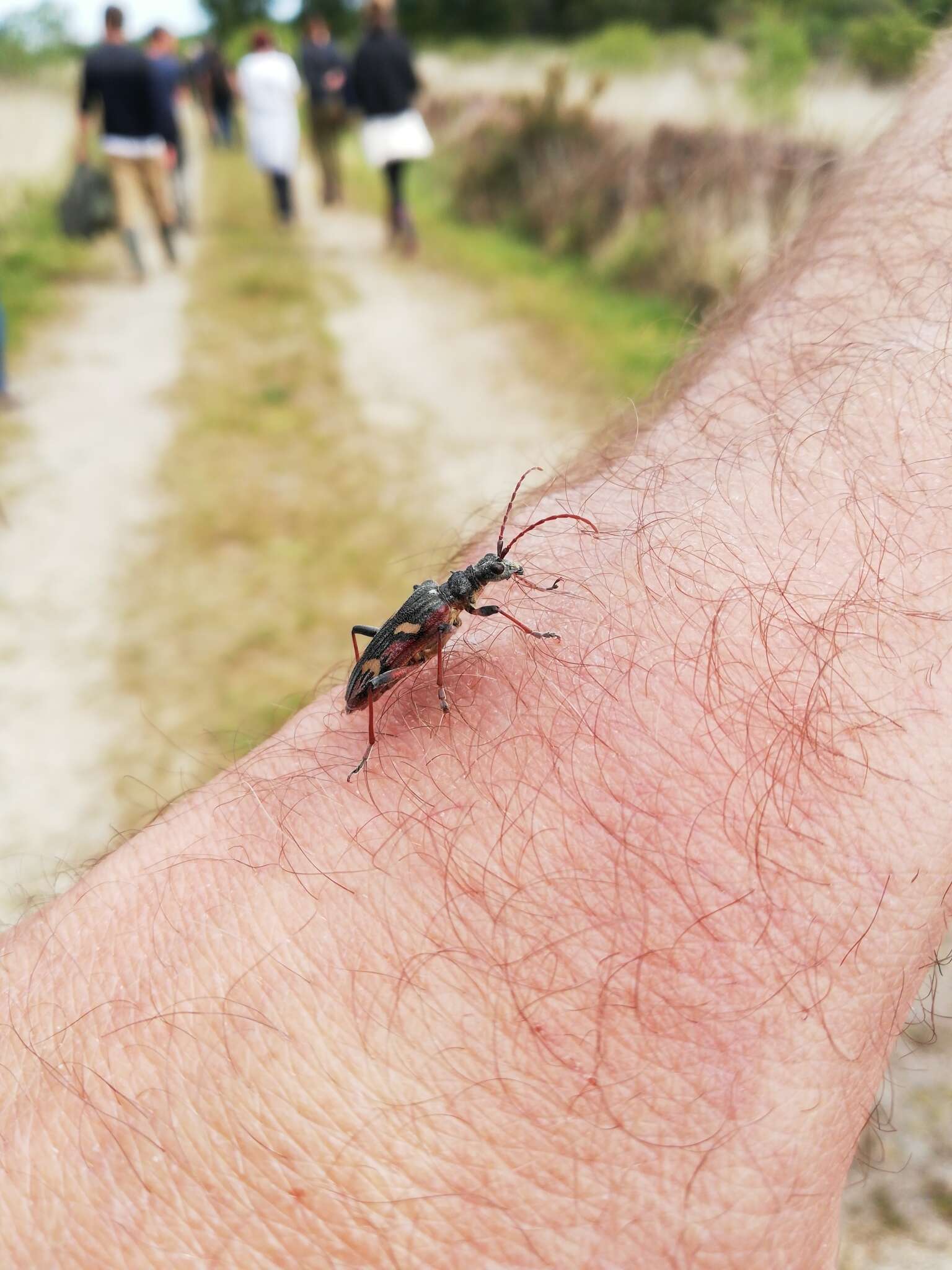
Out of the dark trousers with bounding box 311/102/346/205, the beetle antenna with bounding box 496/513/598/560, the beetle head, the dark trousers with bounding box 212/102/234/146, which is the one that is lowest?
the beetle head

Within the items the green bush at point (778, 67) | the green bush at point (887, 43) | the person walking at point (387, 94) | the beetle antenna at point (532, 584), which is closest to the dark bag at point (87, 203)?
the person walking at point (387, 94)

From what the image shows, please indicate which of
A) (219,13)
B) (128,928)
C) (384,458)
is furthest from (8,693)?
(219,13)

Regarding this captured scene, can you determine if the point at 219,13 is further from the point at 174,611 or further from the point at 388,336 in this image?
the point at 174,611

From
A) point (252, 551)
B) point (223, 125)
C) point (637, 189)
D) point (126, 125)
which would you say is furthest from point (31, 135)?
point (252, 551)

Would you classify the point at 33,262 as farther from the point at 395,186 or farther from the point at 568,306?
the point at 568,306

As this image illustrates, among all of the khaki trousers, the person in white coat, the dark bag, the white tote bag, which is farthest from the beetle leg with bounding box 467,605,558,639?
the person in white coat

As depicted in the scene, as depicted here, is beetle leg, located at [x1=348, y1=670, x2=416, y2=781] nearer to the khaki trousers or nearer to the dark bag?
the khaki trousers
